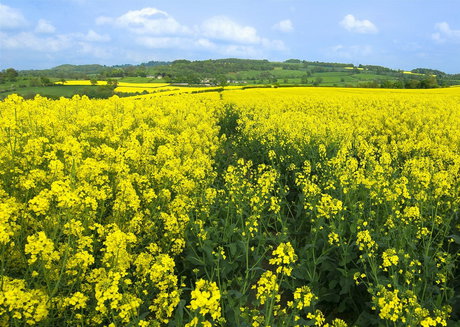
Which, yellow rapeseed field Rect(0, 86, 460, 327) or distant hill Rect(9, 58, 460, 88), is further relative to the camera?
distant hill Rect(9, 58, 460, 88)

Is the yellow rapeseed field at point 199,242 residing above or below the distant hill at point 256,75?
below

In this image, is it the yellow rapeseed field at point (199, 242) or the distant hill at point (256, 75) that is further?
the distant hill at point (256, 75)

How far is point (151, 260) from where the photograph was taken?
11.3ft

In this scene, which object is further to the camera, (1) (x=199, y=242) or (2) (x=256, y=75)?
(2) (x=256, y=75)

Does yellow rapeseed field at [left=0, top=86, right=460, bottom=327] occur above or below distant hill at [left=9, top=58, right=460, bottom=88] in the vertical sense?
below

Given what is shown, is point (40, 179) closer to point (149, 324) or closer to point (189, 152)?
point (149, 324)

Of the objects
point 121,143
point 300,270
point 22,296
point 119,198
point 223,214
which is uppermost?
point 121,143

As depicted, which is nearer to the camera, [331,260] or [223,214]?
[331,260]

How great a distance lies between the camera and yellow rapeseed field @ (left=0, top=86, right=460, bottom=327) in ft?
8.93

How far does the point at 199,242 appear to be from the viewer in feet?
14.1

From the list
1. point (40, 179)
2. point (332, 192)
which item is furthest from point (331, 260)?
point (40, 179)

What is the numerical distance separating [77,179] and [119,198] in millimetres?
1149

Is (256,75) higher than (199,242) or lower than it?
higher

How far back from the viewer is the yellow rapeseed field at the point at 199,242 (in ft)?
8.93
